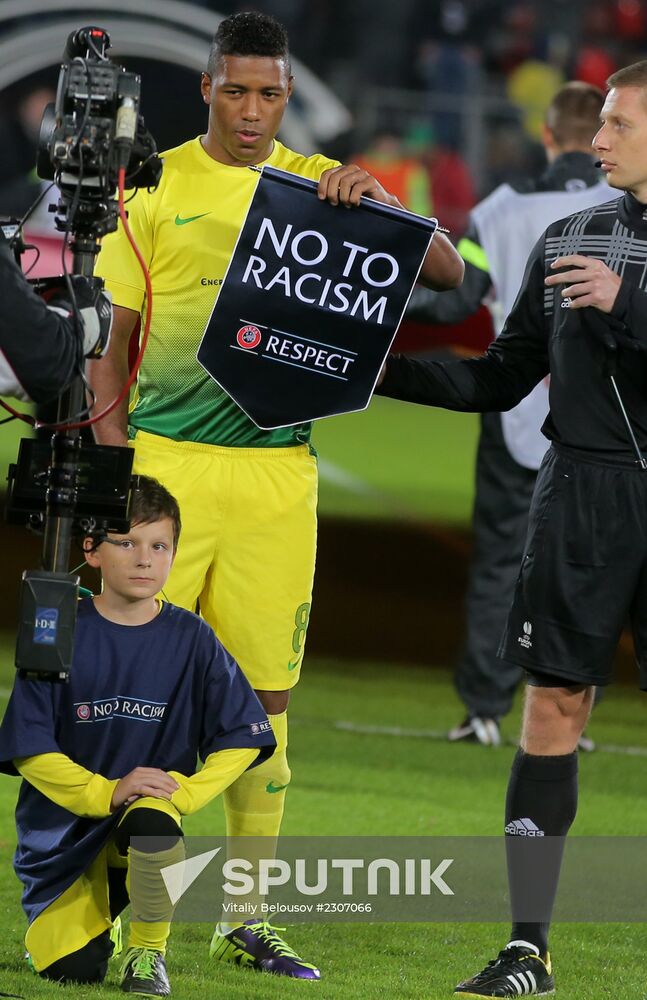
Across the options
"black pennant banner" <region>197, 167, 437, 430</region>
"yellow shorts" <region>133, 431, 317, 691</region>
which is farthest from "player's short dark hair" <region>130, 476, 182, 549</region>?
"black pennant banner" <region>197, 167, 437, 430</region>

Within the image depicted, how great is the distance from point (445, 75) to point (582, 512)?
60.6ft

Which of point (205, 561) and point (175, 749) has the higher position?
point (205, 561)

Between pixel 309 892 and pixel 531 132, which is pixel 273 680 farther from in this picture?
pixel 531 132

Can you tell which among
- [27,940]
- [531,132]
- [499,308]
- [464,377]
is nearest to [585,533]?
[464,377]

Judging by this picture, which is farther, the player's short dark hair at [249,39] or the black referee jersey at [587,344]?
the player's short dark hair at [249,39]

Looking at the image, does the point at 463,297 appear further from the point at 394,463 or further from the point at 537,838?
the point at 394,463

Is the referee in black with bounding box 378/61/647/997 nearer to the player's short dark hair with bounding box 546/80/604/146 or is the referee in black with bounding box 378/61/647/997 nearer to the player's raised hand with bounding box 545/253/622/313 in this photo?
the player's raised hand with bounding box 545/253/622/313

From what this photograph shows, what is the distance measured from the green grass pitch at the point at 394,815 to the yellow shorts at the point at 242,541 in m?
0.70

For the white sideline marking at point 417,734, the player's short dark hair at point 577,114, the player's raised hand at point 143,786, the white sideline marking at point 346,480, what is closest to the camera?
the player's raised hand at point 143,786

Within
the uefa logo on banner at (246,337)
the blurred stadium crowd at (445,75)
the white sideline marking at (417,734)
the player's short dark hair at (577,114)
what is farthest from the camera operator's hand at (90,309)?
the blurred stadium crowd at (445,75)

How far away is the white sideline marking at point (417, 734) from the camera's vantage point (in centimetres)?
676

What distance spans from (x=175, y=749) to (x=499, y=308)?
351 cm

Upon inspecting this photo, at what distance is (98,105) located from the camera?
342 centimetres

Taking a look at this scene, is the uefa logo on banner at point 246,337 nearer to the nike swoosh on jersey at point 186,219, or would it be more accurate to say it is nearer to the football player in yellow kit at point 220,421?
the football player in yellow kit at point 220,421
